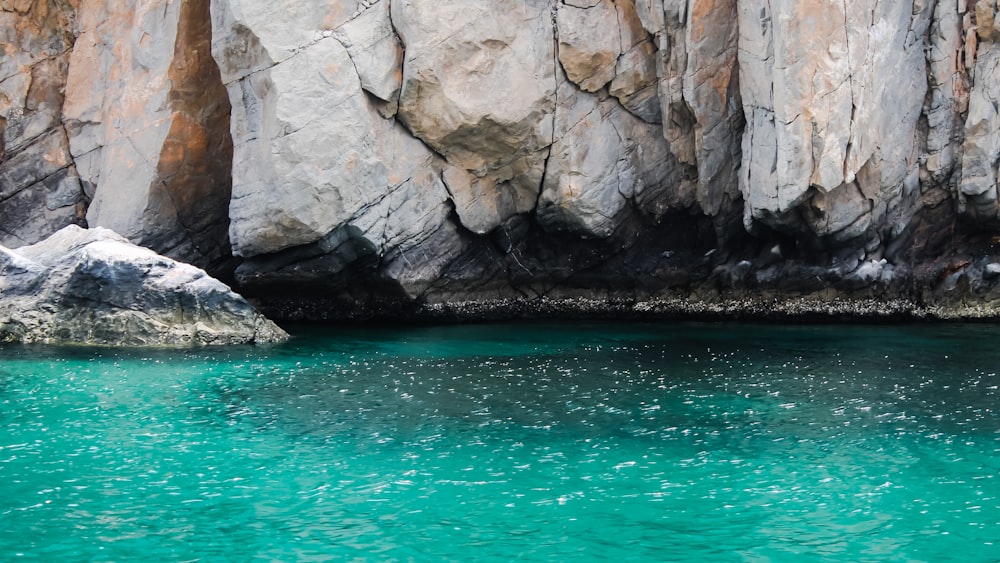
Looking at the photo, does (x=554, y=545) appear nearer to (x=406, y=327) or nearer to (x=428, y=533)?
(x=428, y=533)

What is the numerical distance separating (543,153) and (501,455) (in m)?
16.4

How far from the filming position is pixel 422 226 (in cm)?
2852

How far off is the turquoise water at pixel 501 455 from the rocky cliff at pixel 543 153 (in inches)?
225

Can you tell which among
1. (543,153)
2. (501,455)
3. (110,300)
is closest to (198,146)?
(110,300)

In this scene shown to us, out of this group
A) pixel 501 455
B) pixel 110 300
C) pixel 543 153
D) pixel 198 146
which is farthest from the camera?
pixel 198 146

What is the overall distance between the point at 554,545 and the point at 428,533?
4.75 feet

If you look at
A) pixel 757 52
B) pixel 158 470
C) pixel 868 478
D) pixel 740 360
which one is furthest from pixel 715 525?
pixel 757 52

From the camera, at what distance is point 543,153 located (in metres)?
29.0

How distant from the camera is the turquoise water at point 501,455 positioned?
1062 cm

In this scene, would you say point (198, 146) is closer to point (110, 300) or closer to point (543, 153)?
point (110, 300)

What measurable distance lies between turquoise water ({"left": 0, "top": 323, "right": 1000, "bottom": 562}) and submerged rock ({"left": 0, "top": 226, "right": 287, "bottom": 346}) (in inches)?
52.5

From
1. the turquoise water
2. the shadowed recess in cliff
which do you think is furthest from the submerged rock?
the shadowed recess in cliff

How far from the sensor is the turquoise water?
10617mm

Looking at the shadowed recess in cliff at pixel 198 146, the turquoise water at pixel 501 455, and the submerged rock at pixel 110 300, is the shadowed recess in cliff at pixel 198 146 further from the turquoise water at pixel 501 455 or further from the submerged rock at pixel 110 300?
the turquoise water at pixel 501 455
